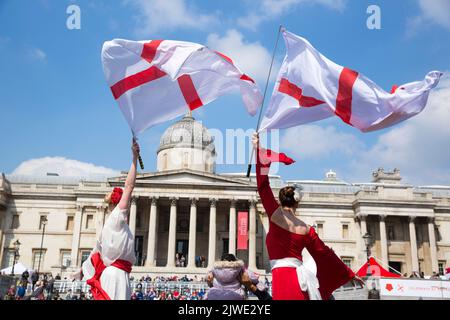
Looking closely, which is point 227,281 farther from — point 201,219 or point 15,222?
point 15,222

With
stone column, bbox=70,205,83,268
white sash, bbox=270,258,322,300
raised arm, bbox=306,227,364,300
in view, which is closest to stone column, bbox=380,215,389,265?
stone column, bbox=70,205,83,268

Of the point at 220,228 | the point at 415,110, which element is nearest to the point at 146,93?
the point at 415,110

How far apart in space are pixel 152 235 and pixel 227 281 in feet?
137

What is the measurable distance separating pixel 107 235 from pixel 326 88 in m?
4.27

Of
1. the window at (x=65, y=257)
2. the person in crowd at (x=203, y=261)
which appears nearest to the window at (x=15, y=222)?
the window at (x=65, y=257)

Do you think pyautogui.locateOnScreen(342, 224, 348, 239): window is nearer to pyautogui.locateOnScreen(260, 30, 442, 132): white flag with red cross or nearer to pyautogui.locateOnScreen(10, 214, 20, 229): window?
pyautogui.locateOnScreen(10, 214, 20, 229): window

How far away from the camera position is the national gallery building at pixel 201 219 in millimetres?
49688

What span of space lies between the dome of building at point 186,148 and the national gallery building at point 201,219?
180 millimetres

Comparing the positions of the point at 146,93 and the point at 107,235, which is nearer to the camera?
the point at 107,235

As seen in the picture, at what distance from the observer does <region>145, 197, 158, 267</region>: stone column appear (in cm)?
4681

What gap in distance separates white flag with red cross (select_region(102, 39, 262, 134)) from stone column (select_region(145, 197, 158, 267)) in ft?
133

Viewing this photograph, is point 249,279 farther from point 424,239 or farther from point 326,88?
point 424,239
